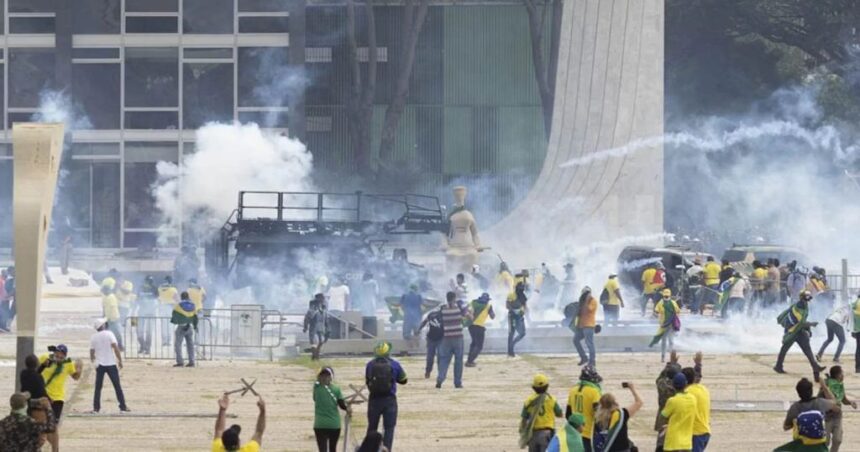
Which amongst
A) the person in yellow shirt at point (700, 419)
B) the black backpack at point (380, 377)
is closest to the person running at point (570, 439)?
the person in yellow shirt at point (700, 419)

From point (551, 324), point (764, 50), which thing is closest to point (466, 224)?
point (551, 324)

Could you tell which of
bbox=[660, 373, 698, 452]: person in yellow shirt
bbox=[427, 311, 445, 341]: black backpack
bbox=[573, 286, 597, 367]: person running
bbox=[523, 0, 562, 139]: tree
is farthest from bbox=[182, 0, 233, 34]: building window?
bbox=[660, 373, 698, 452]: person in yellow shirt

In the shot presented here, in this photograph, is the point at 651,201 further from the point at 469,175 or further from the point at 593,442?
the point at 593,442

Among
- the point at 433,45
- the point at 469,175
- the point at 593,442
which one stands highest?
the point at 433,45

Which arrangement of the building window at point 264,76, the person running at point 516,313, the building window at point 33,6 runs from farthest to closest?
1. the building window at point 33,6
2. the building window at point 264,76
3. the person running at point 516,313

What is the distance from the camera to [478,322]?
29094mm

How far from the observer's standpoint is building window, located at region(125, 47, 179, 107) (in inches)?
2258

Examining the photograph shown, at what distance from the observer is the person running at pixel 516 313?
31000mm

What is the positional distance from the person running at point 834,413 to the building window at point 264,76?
3935cm

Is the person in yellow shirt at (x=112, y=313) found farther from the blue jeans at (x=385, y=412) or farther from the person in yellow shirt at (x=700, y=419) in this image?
the person in yellow shirt at (x=700, y=419)

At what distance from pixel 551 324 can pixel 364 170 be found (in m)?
23.8

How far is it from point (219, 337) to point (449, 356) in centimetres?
735

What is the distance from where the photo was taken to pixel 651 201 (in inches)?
1886

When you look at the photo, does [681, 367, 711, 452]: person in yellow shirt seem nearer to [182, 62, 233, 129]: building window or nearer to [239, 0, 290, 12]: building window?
[182, 62, 233, 129]: building window
